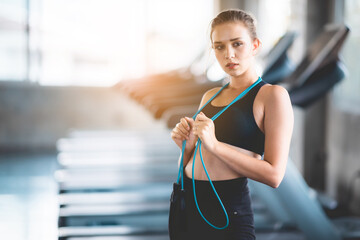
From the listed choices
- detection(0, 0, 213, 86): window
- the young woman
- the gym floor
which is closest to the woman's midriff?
the young woman

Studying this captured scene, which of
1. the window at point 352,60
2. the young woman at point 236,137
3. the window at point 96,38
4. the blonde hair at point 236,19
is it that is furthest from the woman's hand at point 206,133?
the window at point 96,38

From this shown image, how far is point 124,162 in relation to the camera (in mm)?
4871

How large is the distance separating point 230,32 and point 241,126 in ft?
0.73

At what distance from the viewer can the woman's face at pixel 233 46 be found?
43.0 inches

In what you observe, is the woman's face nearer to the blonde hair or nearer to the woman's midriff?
the blonde hair

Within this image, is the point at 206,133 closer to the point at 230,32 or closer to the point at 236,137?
the point at 236,137

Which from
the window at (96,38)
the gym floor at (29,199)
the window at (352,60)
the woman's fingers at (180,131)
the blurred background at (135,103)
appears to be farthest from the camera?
the window at (96,38)

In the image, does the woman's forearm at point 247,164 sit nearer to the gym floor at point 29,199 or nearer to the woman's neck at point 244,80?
the woman's neck at point 244,80

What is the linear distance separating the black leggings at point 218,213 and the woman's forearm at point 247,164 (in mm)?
94

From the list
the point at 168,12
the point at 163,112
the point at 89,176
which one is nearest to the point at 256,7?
the point at 168,12

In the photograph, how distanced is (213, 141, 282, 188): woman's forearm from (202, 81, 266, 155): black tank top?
7 cm

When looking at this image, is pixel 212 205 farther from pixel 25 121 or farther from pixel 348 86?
pixel 25 121

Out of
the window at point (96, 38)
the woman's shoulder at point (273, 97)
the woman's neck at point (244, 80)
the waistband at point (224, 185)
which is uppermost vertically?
the window at point (96, 38)

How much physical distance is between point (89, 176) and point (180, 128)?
10.6 feet
